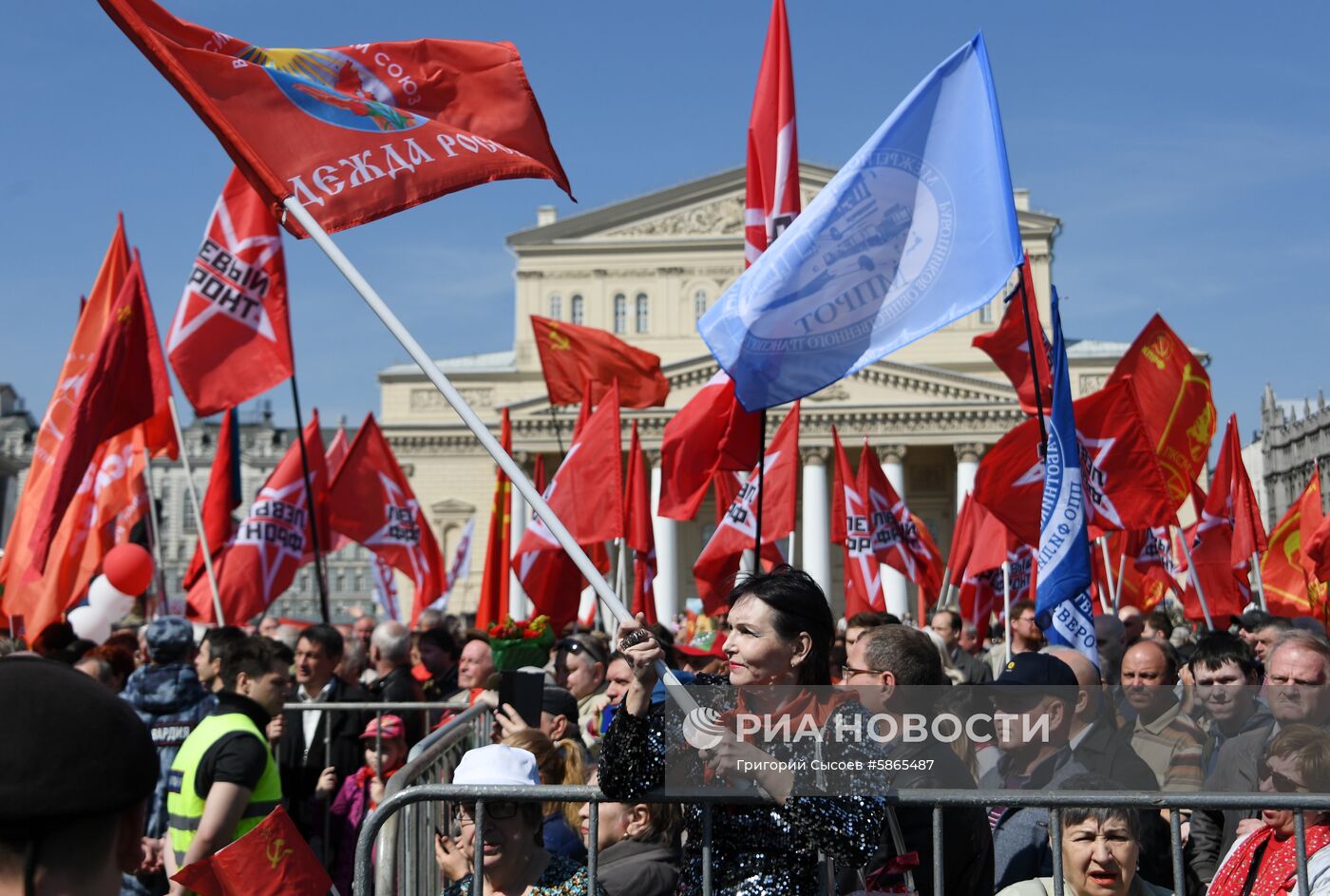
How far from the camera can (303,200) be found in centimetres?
487

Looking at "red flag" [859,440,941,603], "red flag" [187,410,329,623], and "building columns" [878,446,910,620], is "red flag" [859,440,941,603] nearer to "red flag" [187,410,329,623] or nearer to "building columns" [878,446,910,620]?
"red flag" [187,410,329,623]

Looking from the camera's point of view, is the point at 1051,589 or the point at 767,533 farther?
the point at 767,533

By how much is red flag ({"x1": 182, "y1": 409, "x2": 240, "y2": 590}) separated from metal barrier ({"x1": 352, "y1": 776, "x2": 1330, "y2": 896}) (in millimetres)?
10151

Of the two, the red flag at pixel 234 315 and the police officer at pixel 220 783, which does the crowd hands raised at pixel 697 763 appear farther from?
the red flag at pixel 234 315

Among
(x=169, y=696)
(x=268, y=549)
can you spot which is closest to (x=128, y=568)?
(x=268, y=549)

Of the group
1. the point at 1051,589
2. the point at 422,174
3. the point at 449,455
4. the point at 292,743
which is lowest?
the point at 292,743

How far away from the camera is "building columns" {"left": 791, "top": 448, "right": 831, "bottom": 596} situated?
52.0 metres

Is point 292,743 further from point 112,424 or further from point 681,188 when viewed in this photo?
point 681,188

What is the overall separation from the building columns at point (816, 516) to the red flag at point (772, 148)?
1761 inches

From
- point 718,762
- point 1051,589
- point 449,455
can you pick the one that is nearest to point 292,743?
point 1051,589

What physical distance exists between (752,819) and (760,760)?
0.17 meters

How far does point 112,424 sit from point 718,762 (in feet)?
25.2

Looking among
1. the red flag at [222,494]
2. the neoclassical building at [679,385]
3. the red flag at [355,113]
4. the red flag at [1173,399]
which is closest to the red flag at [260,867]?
the red flag at [355,113]

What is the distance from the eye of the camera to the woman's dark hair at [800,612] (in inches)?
129
